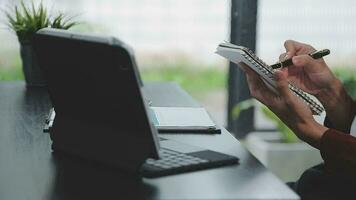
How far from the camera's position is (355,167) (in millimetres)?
1266

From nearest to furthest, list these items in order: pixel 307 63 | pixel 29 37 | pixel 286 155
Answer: pixel 307 63
pixel 29 37
pixel 286 155

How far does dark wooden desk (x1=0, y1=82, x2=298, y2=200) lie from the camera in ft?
2.89

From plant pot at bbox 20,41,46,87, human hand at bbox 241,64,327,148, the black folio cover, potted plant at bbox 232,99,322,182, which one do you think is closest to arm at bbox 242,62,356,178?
human hand at bbox 241,64,327,148

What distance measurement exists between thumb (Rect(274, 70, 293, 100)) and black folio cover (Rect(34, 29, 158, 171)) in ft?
1.34

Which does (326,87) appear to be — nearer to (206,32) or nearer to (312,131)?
(312,131)

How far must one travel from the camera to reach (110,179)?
0.96 m

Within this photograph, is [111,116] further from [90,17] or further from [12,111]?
[90,17]

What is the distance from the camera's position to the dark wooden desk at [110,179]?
0.88 metres

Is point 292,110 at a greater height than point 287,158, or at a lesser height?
greater

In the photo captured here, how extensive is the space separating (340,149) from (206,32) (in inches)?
66.1

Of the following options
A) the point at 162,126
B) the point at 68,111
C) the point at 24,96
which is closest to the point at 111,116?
the point at 68,111

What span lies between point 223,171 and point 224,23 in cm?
193

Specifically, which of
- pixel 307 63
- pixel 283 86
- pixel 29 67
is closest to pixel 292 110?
pixel 283 86

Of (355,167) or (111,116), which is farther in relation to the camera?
(355,167)
